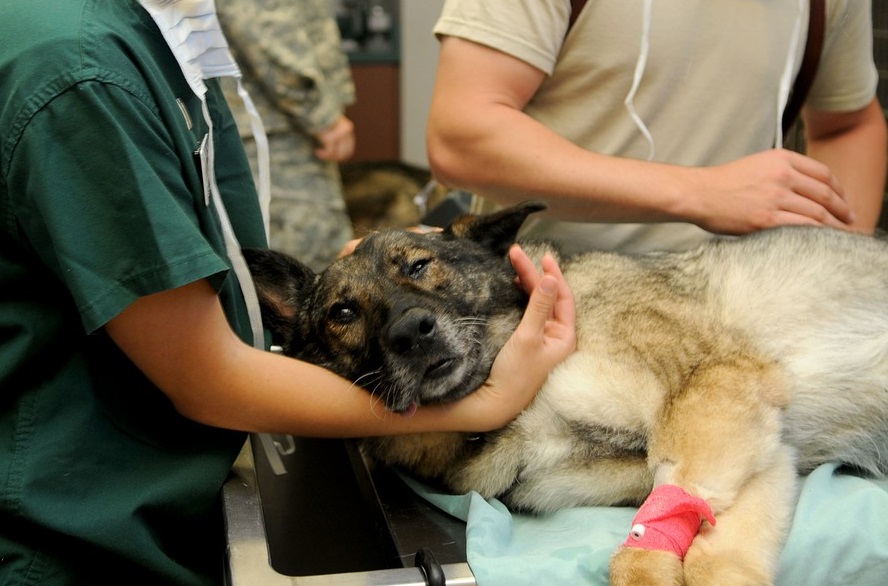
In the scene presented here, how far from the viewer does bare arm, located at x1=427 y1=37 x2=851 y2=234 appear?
1767 millimetres

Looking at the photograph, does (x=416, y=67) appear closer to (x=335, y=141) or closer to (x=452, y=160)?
(x=335, y=141)

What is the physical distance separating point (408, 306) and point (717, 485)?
0.65 meters

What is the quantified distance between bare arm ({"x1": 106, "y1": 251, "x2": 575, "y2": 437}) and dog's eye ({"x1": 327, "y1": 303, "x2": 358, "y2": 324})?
0.32m

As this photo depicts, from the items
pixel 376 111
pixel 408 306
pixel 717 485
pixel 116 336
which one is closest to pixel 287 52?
pixel 408 306

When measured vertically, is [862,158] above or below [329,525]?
above

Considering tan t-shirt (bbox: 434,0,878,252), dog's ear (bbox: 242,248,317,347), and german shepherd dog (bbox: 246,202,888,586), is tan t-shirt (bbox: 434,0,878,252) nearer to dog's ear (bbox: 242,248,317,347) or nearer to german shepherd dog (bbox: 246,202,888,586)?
german shepherd dog (bbox: 246,202,888,586)

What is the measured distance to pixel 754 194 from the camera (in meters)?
1.77

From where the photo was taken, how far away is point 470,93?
6.12ft

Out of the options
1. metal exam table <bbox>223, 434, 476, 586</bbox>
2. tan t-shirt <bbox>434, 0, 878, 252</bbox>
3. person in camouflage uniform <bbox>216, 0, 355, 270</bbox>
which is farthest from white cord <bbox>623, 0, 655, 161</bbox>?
person in camouflage uniform <bbox>216, 0, 355, 270</bbox>

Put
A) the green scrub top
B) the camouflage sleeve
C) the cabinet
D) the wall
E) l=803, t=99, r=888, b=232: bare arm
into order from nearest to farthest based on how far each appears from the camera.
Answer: the green scrub top
l=803, t=99, r=888, b=232: bare arm
the camouflage sleeve
the wall
the cabinet

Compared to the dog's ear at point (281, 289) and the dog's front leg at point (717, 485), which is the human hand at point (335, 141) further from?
the dog's front leg at point (717, 485)

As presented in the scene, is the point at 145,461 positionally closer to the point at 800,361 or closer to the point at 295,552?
the point at 295,552

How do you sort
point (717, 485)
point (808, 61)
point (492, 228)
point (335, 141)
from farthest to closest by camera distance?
point (335, 141), point (808, 61), point (492, 228), point (717, 485)

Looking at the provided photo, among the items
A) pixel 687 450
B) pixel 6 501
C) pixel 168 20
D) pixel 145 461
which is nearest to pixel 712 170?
pixel 687 450
